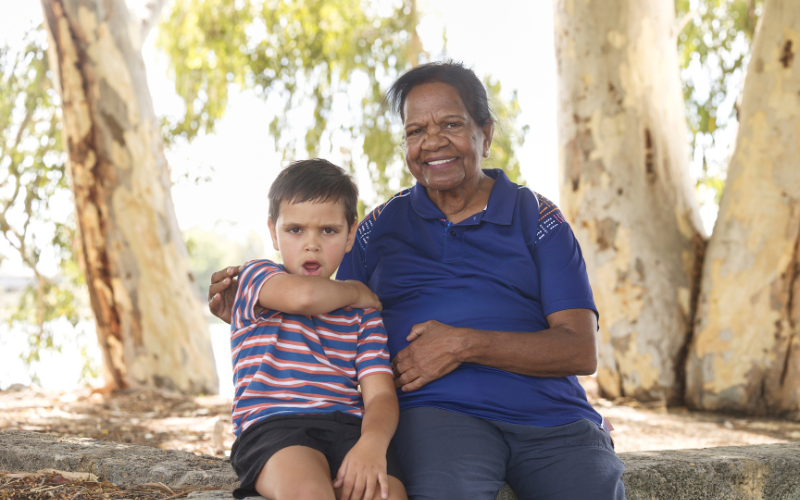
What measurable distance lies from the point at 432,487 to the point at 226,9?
750 cm

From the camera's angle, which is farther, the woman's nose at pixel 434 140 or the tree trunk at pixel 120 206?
the tree trunk at pixel 120 206

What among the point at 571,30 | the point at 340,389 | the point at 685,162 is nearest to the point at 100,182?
the point at 571,30

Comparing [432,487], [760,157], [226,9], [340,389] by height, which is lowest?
[432,487]

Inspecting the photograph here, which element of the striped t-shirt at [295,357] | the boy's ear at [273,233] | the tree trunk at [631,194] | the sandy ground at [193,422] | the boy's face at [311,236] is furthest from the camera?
the tree trunk at [631,194]

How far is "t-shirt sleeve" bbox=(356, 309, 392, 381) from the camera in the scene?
1.69 metres

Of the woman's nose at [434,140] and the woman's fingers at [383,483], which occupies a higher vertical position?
the woman's nose at [434,140]

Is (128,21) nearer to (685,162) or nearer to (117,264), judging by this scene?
(117,264)

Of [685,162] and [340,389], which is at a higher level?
[685,162]

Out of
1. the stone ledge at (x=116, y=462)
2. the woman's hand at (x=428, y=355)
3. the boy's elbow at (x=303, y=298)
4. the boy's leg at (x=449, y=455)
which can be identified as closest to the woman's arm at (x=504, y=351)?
the woman's hand at (x=428, y=355)

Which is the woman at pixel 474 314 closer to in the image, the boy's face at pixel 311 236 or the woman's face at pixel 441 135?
the woman's face at pixel 441 135

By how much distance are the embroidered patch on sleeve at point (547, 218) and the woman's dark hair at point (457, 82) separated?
12.5 inches

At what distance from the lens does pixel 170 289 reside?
16.1 feet

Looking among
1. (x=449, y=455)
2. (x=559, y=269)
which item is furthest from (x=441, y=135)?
(x=449, y=455)

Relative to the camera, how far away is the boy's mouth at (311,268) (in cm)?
174
